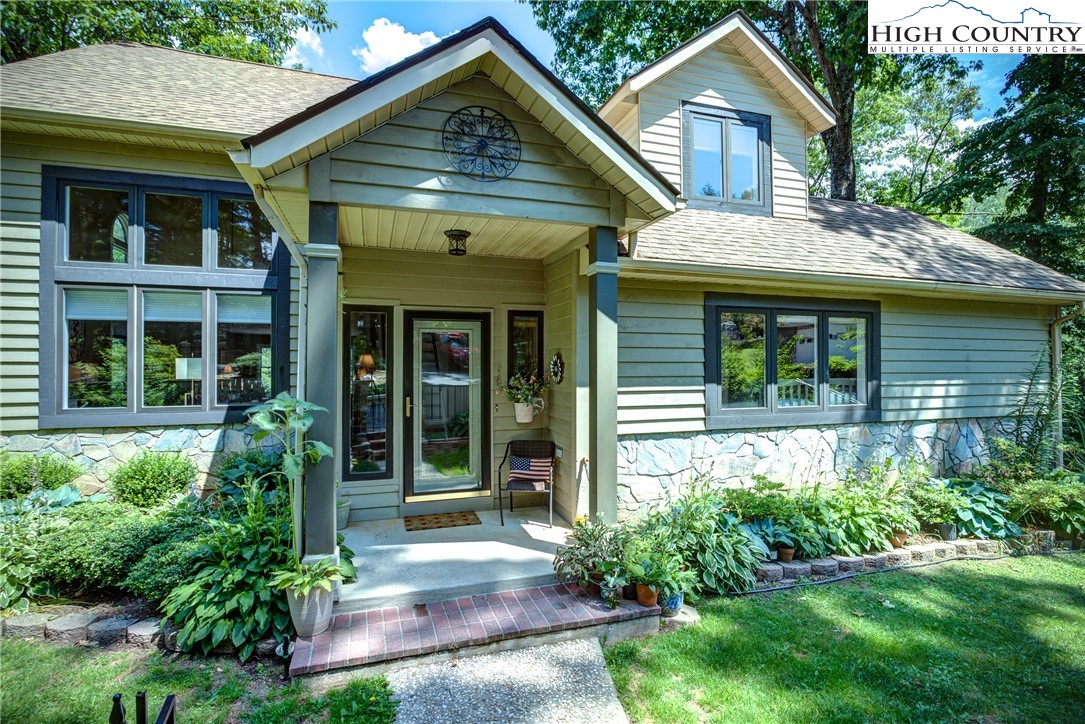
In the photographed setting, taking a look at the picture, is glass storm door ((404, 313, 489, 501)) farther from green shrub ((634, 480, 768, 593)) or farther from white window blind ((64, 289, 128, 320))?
white window blind ((64, 289, 128, 320))

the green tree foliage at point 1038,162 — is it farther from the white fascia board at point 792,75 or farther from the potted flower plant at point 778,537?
the potted flower plant at point 778,537

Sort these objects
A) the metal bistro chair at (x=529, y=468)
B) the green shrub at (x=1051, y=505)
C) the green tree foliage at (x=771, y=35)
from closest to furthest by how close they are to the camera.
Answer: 1. the metal bistro chair at (x=529, y=468)
2. the green shrub at (x=1051, y=505)
3. the green tree foliage at (x=771, y=35)

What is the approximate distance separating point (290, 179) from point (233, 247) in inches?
94.3

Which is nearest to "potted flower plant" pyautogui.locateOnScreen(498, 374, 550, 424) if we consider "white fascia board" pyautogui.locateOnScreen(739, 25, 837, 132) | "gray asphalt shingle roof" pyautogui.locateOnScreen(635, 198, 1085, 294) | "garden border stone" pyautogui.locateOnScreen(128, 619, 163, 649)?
"gray asphalt shingle roof" pyautogui.locateOnScreen(635, 198, 1085, 294)

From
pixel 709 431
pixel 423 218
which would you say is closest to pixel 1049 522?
pixel 709 431

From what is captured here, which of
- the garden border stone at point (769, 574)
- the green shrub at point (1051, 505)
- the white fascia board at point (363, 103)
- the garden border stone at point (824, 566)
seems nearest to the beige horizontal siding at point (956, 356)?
the green shrub at point (1051, 505)

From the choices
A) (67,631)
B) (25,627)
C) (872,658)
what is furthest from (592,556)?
(25,627)

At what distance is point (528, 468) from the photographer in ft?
17.1

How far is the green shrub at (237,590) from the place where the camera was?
117 inches

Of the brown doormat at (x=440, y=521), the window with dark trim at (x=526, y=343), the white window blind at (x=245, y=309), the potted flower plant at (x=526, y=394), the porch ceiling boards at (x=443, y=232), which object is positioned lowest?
the brown doormat at (x=440, y=521)

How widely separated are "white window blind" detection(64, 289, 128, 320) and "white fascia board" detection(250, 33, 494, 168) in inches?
118

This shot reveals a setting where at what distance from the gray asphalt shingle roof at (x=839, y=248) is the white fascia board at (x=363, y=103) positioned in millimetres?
2468

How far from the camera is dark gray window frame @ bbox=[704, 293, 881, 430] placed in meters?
5.56

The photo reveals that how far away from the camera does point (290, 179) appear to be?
325cm
